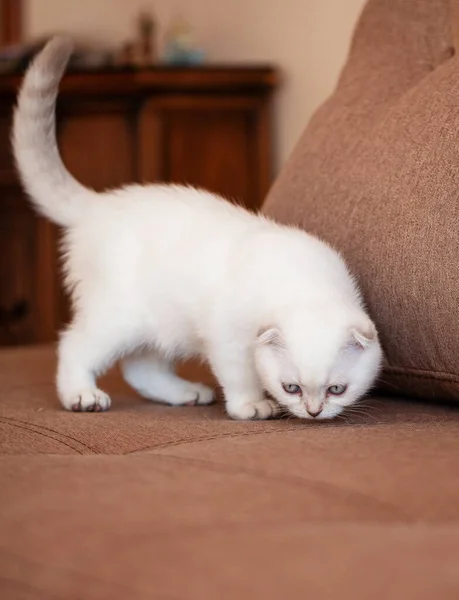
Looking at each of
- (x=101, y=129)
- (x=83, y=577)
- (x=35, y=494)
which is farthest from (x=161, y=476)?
(x=101, y=129)

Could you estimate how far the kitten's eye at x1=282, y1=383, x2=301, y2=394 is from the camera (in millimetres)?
1592

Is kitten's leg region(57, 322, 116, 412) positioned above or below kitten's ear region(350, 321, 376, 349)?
below

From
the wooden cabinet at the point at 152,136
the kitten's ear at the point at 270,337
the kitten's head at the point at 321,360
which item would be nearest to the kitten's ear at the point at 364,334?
the kitten's head at the point at 321,360

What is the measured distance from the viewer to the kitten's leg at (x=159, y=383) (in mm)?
1857

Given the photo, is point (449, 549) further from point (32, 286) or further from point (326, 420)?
point (32, 286)

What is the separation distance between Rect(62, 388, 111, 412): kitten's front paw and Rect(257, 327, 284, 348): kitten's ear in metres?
0.31

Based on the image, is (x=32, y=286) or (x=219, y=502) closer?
(x=219, y=502)

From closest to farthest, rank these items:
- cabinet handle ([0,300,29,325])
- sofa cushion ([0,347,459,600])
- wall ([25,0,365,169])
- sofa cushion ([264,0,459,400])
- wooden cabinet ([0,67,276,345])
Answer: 1. sofa cushion ([0,347,459,600])
2. sofa cushion ([264,0,459,400])
3. wall ([25,0,365,169])
4. wooden cabinet ([0,67,276,345])
5. cabinet handle ([0,300,29,325])

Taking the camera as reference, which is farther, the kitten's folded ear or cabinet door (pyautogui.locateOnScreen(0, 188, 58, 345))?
cabinet door (pyautogui.locateOnScreen(0, 188, 58, 345))

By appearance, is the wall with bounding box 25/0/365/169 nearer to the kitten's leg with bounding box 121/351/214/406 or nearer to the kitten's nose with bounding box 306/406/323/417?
the kitten's leg with bounding box 121/351/214/406

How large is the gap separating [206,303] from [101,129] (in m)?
2.00

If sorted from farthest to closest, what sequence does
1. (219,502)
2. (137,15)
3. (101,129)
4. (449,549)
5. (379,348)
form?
(137,15) → (101,129) → (379,348) → (219,502) → (449,549)

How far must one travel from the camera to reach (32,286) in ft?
12.3

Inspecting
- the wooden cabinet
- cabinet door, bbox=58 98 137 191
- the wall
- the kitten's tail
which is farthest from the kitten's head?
cabinet door, bbox=58 98 137 191
